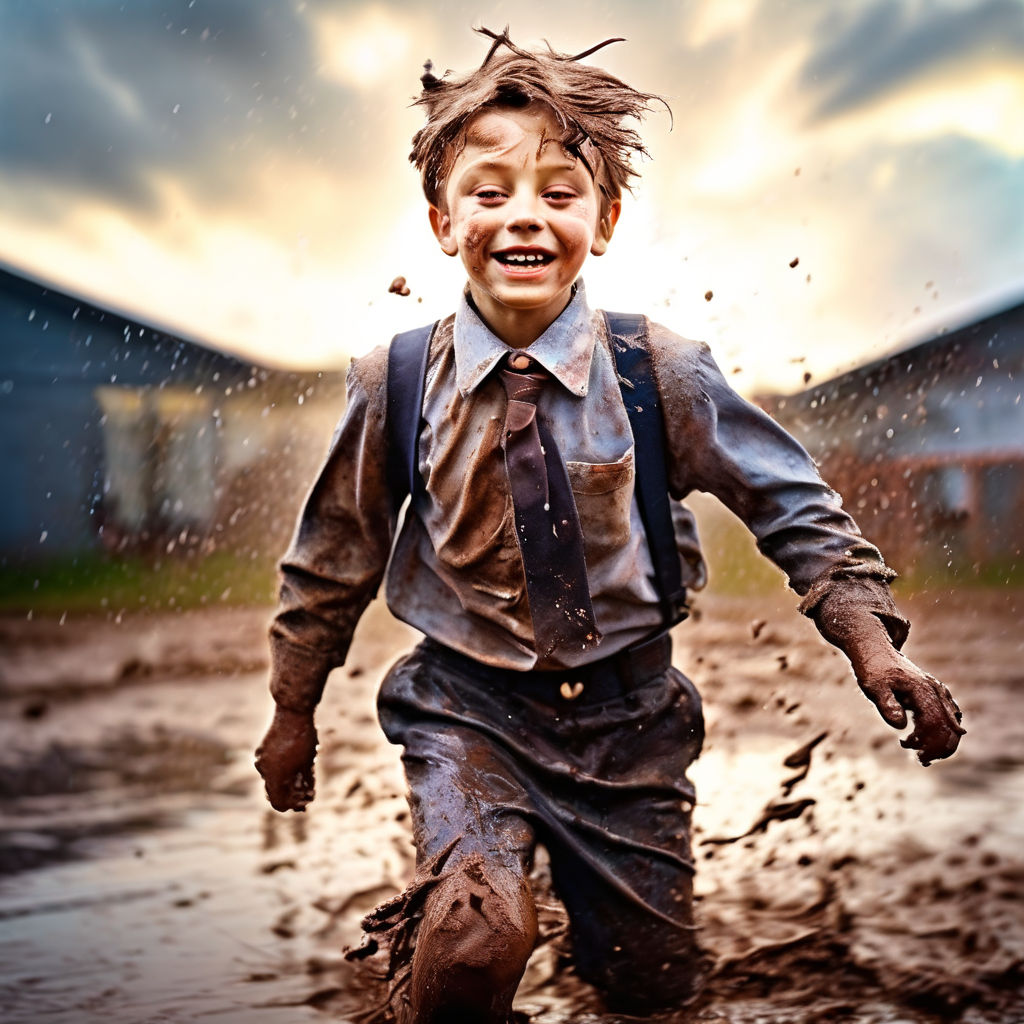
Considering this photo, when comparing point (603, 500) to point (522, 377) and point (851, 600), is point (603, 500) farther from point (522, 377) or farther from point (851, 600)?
point (851, 600)

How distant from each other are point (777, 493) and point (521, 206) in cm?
61

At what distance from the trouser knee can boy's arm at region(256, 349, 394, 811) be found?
1.91 ft

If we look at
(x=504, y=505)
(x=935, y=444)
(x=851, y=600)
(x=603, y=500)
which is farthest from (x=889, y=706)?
(x=935, y=444)

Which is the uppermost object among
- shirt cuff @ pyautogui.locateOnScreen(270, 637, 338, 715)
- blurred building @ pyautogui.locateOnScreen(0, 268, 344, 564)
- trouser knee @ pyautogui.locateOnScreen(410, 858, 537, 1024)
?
blurred building @ pyautogui.locateOnScreen(0, 268, 344, 564)

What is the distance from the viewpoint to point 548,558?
2.06 m

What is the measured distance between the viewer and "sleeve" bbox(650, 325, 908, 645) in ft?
6.98

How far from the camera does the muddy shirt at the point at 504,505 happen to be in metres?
2.10

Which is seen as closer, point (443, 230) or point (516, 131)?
point (516, 131)

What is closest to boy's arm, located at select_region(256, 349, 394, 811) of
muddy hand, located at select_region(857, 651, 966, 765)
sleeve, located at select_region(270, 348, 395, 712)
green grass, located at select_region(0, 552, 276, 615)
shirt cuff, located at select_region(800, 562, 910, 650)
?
sleeve, located at select_region(270, 348, 395, 712)

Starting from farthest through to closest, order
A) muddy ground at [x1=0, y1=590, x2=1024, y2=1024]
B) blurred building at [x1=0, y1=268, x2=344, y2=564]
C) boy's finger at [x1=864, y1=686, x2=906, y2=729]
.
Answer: blurred building at [x1=0, y1=268, x2=344, y2=564] < muddy ground at [x1=0, y1=590, x2=1024, y2=1024] < boy's finger at [x1=864, y1=686, x2=906, y2=729]

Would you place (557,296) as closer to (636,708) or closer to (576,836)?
(636,708)

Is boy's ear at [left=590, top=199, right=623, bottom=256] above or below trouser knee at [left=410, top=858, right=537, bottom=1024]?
above

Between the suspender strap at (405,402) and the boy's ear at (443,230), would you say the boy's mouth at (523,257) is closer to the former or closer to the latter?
the boy's ear at (443,230)

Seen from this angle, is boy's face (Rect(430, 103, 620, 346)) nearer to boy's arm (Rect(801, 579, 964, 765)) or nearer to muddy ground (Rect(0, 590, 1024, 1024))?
boy's arm (Rect(801, 579, 964, 765))
